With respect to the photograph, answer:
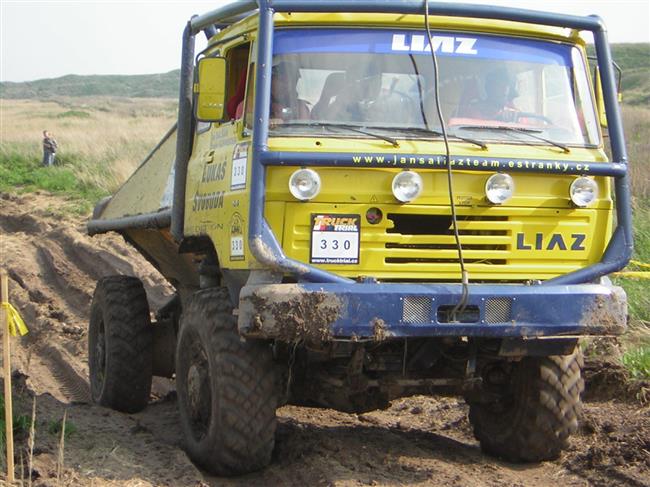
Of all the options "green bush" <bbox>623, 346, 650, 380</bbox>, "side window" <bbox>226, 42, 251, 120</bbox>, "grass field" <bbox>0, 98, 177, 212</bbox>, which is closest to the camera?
"side window" <bbox>226, 42, 251, 120</bbox>

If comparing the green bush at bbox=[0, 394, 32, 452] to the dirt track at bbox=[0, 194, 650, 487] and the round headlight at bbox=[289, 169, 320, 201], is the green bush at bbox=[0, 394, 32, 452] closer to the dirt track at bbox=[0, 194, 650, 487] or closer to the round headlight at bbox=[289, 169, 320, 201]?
the dirt track at bbox=[0, 194, 650, 487]

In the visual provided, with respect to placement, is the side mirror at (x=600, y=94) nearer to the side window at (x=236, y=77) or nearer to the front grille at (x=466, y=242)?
the front grille at (x=466, y=242)

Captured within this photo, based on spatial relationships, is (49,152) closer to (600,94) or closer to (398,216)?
(600,94)

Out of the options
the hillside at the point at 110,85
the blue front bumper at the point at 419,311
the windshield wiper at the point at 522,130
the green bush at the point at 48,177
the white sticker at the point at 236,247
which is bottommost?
the blue front bumper at the point at 419,311

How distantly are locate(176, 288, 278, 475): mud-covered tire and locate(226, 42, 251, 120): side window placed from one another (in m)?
1.10

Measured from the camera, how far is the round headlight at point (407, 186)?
5.86 meters

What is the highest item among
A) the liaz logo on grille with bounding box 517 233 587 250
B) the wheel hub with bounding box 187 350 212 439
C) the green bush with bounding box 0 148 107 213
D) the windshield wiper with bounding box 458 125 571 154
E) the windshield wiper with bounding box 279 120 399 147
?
the green bush with bounding box 0 148 107 213

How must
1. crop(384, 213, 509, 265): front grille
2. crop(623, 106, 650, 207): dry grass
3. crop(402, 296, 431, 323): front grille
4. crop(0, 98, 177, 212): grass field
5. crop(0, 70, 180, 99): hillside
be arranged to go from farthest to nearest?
1. crop(0, 70, 180, 99): hillside
2. crop(0, 98, 177, 212): grass field
3. crop(623, 106, 650, 207): dry grass
4. crop(384, 213, 509, 265): front grille
5. crop(402, 296, 431, 323): front grille

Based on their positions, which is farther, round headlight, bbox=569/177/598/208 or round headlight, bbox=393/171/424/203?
round headlight, bbox=569/177/598/208

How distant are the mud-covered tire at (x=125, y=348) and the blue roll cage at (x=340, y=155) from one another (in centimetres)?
264

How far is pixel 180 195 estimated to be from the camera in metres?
7.26

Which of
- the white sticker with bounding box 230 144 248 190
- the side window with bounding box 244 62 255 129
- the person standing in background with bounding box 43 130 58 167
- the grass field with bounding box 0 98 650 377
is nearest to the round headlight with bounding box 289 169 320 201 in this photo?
the white sticker with bounding box 230 144 248 190

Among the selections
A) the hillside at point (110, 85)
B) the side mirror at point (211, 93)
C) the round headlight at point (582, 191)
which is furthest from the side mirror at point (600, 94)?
the hillside at point (110, 85)

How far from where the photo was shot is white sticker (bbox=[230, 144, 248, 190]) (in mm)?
6023
